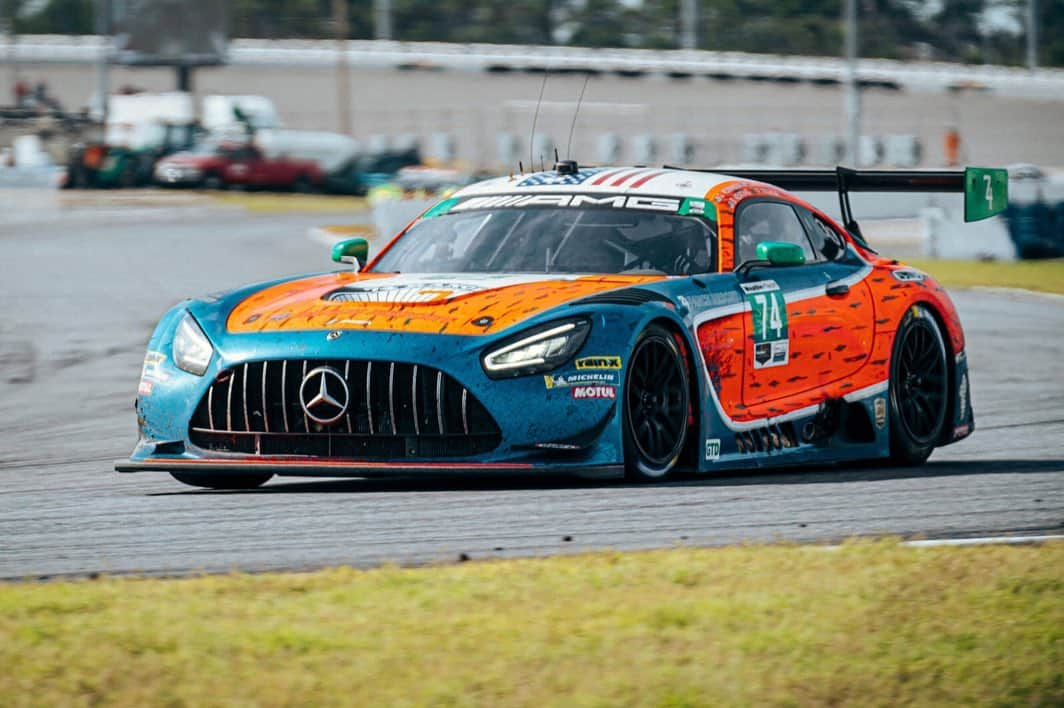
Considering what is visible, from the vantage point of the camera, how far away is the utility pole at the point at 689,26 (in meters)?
81.7

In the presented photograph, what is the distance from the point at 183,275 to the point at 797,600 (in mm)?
20399

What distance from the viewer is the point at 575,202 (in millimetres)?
8625

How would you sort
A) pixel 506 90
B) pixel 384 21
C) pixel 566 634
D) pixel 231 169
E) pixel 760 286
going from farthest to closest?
pixel 384 21, pixel 506 90, pixel 231 169, pixel 760 286, pixel 566 634

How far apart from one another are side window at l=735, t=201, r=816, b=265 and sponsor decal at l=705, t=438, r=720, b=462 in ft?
2.97

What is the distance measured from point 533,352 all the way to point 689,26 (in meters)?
77.0

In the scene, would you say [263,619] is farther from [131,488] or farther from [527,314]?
[131,488]

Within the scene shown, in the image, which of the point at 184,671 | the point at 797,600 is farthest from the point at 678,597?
the point at 184,671

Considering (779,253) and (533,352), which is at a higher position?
(779,253)

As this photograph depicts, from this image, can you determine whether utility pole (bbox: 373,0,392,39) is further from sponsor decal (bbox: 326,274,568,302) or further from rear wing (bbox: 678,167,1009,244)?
sponsor decal (bbox: 326,274,568,302)

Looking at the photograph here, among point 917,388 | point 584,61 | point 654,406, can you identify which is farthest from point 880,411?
point 584,61

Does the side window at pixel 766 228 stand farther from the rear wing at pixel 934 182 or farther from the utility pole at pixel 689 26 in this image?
the utility pole at pixel 689 26

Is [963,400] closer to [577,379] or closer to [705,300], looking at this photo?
[705,300]

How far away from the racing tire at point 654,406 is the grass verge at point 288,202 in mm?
37188

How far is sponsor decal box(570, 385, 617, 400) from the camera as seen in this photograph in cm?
722
